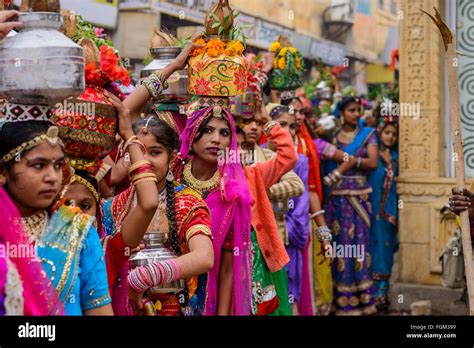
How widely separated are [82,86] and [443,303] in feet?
20.2

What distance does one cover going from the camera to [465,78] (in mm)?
8750

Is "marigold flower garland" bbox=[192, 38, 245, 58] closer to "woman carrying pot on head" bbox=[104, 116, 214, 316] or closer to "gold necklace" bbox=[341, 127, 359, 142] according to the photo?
"woman carrying pot on head" bbox=[104, 116, 214, 316]

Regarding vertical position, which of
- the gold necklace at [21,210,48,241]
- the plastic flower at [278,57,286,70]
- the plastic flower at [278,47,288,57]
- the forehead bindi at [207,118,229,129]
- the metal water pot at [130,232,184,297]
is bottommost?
the metal water pot at [130,232,184,297]

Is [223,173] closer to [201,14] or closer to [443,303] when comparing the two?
[443,303]

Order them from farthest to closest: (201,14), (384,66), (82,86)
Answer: (384,66)
(201,14)
(82,86)

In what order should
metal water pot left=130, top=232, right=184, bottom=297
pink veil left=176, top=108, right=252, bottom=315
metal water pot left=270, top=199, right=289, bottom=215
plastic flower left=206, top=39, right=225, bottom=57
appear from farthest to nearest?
metal water pot left=270, top=199, right=289, bottom=215
pink veil left=176, top=108, right=252, bottom=315
plastic flower left=206, top=39, right=225, bottom=57
metal water pot left=130, top=232, right=184, bottom=297

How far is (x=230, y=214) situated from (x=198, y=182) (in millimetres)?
223

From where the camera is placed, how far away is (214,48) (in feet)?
15.1

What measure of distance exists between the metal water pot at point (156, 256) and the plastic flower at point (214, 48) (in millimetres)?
932

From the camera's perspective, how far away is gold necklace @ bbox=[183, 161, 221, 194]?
4.77 meters

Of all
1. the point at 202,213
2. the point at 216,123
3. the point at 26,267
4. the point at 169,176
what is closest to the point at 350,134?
the point at 216,123

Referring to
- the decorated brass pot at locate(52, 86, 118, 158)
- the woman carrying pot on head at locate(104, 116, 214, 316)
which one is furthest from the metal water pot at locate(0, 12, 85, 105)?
the woman carrying pot on head at locate(104, 116, 214, 316)

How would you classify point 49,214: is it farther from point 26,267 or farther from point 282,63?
point 282,63
